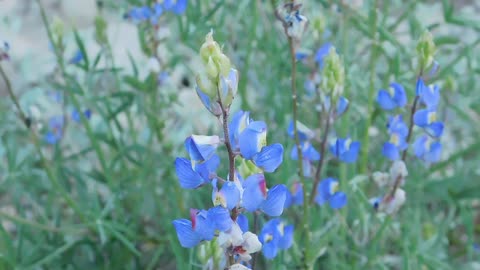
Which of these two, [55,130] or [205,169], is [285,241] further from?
[55,130]

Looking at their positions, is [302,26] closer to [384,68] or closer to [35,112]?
[35,112]

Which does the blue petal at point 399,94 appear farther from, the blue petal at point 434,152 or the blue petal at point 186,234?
the blue petal at point 186,234

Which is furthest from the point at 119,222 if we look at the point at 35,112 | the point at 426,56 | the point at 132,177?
the point at 426,56

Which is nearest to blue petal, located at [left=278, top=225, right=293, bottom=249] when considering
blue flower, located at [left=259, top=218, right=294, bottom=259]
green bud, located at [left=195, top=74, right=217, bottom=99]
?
blue flower, located at [left=259, top=218, right=294, bottom=259]

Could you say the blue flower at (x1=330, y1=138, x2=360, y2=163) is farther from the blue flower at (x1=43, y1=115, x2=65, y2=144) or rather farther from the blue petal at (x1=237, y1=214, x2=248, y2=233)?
the blue flower at (x1=43, y1=115, x2=65, y2=144)

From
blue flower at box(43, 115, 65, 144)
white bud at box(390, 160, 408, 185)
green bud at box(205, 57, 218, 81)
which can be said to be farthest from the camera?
blue flower at box(43, 115, 65, 144)

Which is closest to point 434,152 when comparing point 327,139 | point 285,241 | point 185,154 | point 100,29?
point 327,139
